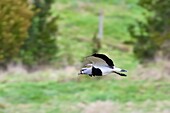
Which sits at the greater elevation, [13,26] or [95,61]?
[13,26]

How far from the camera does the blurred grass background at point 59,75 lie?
43.4 feet

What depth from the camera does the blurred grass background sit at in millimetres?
13234

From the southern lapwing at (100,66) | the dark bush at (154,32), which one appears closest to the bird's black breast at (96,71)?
the southern lapwing at (100,66)

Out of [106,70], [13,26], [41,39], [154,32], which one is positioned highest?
[41,39]

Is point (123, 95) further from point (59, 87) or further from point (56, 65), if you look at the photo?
point (56, 65)

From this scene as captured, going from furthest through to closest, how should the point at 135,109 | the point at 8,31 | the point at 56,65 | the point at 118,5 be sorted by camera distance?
the point at 118,5, the point at 56,65, the point at 8,31, the point at 135,109

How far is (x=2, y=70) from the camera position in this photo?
21.9 m

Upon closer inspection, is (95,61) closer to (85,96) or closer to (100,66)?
(100,66)

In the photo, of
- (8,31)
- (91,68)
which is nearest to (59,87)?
(8,31)

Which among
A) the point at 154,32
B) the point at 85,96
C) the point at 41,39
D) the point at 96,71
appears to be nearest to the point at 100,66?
the point at 96,71

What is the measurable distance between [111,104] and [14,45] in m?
10.2

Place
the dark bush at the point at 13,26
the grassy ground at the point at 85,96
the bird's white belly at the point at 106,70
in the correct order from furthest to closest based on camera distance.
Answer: the dark bush at the point at 13,26 < the grassy ground at the point at 85,96 < the bird's white belly at the point at 106,70

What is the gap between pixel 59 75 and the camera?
60.6ft

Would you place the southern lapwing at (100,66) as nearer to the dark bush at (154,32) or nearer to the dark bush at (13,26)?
the dark bush at (13,26)
